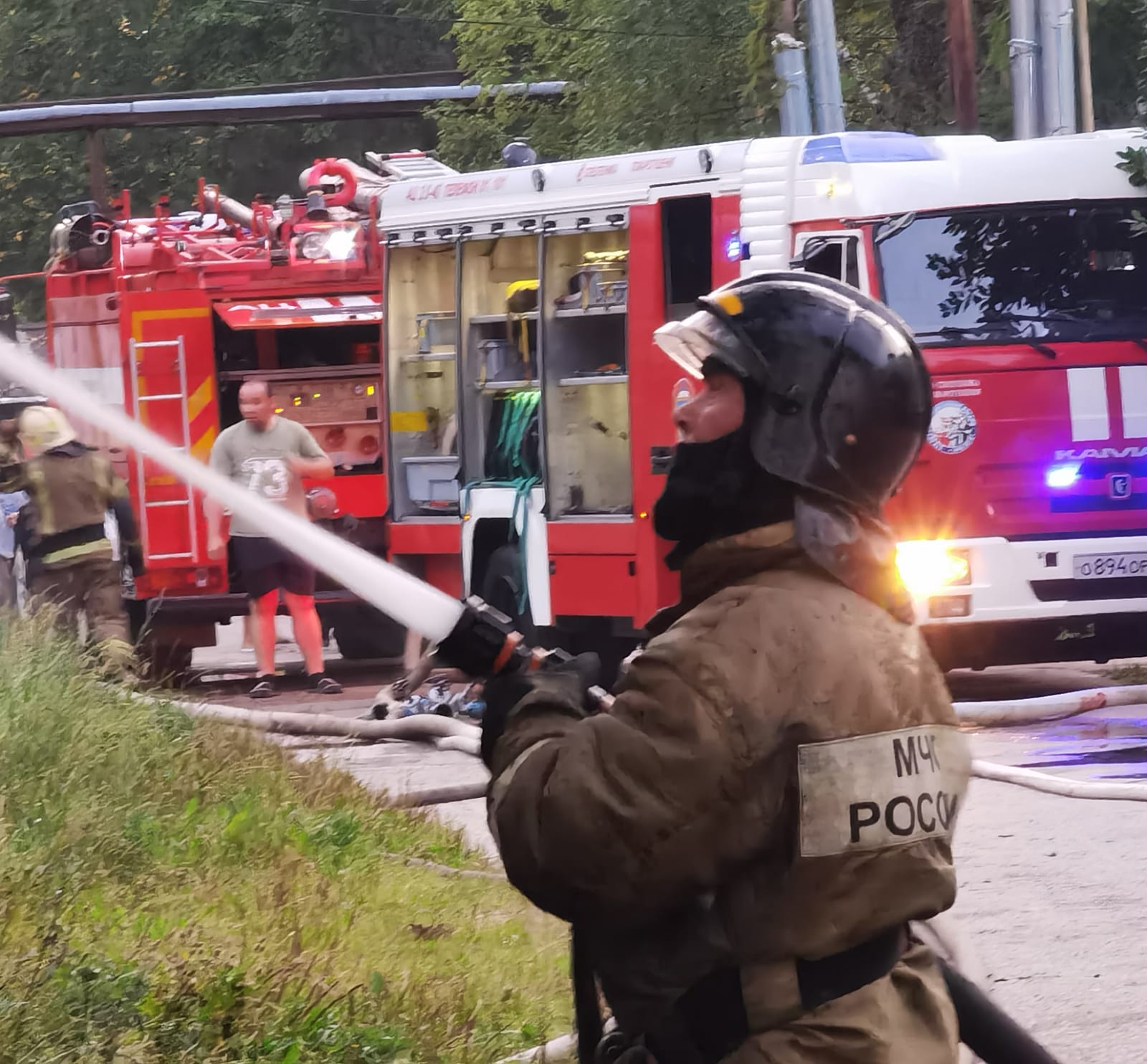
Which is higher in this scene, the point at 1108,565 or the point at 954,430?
the point at 954,430

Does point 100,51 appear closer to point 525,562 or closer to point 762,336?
point 525,562

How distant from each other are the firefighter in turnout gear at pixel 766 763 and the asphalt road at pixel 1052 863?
2.25 meters

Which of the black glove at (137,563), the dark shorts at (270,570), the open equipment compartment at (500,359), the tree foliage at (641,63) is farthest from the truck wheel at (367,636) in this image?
the tree foliage at (641,63)

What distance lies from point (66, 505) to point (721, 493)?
1012 cm

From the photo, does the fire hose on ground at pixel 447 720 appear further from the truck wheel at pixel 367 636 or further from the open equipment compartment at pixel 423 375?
the truck wheel at pixel 367 636

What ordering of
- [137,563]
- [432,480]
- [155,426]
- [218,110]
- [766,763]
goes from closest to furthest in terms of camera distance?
[766,763], [432,480], [137,563], [155,426], [218,110]

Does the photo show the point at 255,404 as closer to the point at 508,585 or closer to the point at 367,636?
the point at 508,585

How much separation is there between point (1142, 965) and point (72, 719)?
11.6ft

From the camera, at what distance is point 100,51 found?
47.4 meters

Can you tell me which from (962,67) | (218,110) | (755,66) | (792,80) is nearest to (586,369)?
(792,80)

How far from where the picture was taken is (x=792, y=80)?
2000cm

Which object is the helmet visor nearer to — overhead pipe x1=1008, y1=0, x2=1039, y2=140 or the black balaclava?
the black balaclava

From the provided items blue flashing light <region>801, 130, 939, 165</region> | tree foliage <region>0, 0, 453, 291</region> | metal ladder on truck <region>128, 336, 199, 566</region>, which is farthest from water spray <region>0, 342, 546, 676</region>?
tree foliage <region>0, 0, 453, 291</region>

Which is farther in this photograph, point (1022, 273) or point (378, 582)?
point (1022, 273)
